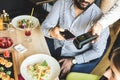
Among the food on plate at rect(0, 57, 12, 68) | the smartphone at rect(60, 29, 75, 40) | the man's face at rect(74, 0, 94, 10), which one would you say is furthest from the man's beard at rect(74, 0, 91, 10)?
the food on plate at rect(0, 57, 12, 68)

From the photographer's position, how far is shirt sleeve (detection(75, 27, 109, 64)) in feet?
5.78

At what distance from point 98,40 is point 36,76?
0.60 metres

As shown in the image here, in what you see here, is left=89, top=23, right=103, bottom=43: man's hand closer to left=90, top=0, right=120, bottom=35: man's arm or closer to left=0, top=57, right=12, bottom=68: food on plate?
left=90, top=0, right=120, bottom=35: man's arm

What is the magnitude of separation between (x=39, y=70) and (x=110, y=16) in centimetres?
76

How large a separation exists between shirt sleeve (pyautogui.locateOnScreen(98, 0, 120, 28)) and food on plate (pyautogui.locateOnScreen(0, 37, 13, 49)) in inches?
27.0

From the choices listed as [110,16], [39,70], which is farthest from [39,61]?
[110,16]

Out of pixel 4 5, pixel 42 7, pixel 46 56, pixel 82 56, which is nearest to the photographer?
pixel 46 56

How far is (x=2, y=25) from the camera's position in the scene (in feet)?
5.69

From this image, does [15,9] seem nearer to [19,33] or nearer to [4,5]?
[4,5]

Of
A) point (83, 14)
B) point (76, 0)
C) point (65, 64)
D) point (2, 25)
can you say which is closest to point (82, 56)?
point (65, 64)

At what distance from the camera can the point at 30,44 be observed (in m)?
1.66

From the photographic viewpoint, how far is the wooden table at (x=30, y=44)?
1558 mm

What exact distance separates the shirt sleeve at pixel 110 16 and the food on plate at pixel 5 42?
0.69 metres

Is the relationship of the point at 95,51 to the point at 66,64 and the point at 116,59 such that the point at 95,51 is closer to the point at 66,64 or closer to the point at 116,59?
the point at 66,64
